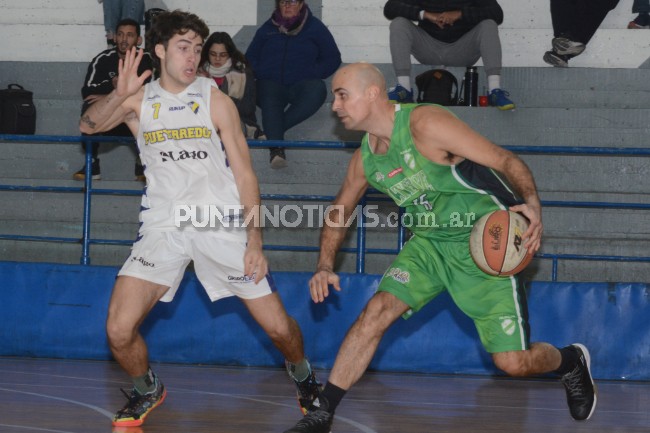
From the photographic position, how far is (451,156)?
19.6ft

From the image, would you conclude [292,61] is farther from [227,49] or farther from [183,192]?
[183,192]

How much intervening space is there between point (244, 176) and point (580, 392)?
2504mm

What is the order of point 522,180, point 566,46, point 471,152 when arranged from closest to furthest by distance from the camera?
point 522,180 < point 471,152 < point 566,46

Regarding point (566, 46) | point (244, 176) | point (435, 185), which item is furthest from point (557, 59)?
point (244, 176)

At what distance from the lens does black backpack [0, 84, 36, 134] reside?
40.7ft

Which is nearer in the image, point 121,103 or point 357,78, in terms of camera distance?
point 357,78

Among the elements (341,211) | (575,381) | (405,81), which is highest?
(341,211)

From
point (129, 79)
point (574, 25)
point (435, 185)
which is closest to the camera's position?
point (435, 185)

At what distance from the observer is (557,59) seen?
12.4m

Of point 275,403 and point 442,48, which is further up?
point 442,48

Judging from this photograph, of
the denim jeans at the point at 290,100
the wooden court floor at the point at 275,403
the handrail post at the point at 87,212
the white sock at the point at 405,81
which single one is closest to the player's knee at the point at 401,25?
the white sock at the point at 405,81

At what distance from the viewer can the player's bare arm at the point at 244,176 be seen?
6.28 m

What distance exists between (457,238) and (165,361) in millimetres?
4423

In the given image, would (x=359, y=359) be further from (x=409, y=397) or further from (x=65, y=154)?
(x=65, y=154)
